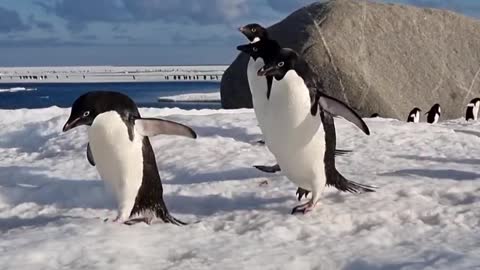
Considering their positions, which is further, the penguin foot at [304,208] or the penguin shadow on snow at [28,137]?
the penguin shadow on snow at [28,137]

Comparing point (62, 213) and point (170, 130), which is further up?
point (170, 130)

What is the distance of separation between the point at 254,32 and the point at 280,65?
1.48m

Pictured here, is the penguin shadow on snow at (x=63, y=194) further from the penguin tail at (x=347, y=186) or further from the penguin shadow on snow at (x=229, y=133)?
the penguin shadow on snow at (x=229, y=133)

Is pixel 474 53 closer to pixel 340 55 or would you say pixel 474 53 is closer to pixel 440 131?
pixel 340 55

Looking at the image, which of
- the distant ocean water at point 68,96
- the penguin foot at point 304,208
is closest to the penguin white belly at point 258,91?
the penguin foot at point 304,208

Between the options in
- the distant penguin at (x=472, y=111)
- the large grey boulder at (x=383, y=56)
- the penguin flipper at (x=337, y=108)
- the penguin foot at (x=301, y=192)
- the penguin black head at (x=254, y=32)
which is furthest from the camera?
the large grey boulder at (x=383, y=56)

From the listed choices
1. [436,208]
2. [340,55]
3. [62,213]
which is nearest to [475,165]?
[436,208]

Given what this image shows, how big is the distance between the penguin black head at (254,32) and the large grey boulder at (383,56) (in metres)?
→ 7.76

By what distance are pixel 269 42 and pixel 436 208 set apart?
5.86 ft

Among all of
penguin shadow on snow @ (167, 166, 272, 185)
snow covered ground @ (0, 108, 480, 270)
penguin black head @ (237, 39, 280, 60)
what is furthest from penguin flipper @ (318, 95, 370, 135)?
penguin shadow on snow @ (167, 166, 272, 185)

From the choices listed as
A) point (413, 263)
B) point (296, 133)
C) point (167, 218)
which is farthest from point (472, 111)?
point (413, 263)

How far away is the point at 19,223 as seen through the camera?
4.43 meters

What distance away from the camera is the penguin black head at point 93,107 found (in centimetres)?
390

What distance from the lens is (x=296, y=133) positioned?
4.34 metres
